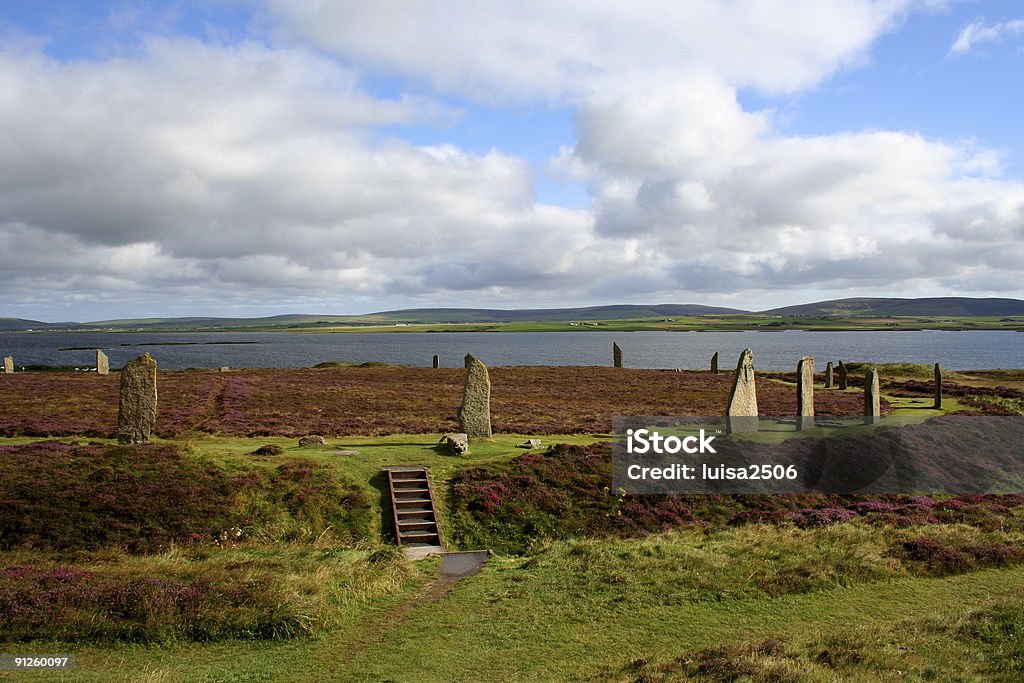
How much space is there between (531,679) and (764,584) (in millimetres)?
7516

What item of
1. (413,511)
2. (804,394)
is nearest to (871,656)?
(413,511)

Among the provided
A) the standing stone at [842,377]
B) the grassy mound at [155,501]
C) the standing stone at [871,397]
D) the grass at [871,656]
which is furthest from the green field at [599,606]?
the standing stone at [842,377]

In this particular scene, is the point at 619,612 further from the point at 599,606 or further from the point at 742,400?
the point at 742,400

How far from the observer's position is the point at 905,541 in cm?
1998

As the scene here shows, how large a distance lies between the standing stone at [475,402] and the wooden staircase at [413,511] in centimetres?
536

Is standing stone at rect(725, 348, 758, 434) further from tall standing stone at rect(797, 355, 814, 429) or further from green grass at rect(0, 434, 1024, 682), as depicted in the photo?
green grass at rect(0, 434, 1024, 682)

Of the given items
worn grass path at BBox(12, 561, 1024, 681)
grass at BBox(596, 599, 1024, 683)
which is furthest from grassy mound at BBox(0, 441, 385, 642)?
grass at BBox(596, 599, 1024, 683)

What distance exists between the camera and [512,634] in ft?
46.6

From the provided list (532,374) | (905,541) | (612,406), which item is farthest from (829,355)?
(905,541)

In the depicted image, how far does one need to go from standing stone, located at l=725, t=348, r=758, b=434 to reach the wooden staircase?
46.2ft

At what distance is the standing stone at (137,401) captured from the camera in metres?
25.8

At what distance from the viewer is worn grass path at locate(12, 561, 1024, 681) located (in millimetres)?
12398

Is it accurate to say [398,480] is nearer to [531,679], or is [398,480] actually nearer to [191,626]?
[191,626]

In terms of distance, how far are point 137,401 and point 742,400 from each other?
987 inches
